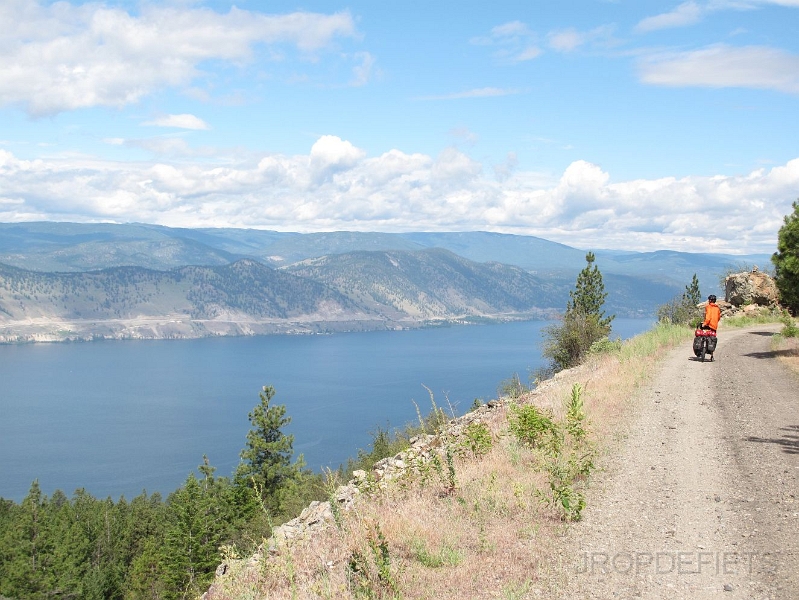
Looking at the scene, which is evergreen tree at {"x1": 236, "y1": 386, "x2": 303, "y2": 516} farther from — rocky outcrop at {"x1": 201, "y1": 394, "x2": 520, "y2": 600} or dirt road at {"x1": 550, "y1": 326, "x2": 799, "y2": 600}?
dirt road at {"x1": 550, "y1": 326, "x2": 799, "y2": 600}

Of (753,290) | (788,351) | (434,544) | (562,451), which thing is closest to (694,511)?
(562,451)

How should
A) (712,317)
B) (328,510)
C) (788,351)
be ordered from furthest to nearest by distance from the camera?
(788,351), (712,317), (328,510)

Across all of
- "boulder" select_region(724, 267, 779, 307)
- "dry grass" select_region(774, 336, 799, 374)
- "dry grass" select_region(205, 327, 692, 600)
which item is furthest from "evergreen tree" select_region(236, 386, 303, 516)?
A: "dry grass" select_region(205, 327, 692, 600)

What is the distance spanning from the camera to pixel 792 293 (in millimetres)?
27125

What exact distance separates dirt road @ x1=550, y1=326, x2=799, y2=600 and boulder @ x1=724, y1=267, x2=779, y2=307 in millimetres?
37945

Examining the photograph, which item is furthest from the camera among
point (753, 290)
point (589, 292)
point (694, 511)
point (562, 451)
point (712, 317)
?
point (589, 292)

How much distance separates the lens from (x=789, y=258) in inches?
1025

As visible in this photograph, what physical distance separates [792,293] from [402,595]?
2719 cm

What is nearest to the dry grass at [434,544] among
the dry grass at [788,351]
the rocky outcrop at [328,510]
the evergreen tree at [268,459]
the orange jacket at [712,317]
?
→ the rocky outcrop at [328,510]

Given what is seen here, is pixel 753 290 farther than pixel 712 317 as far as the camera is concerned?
Yes

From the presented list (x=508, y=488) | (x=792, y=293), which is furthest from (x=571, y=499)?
(x=792, y=293)

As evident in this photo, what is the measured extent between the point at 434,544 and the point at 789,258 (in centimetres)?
2488

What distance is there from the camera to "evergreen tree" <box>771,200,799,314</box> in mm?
26156

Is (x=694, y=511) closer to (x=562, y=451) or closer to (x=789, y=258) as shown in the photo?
(x=562, y=451)
